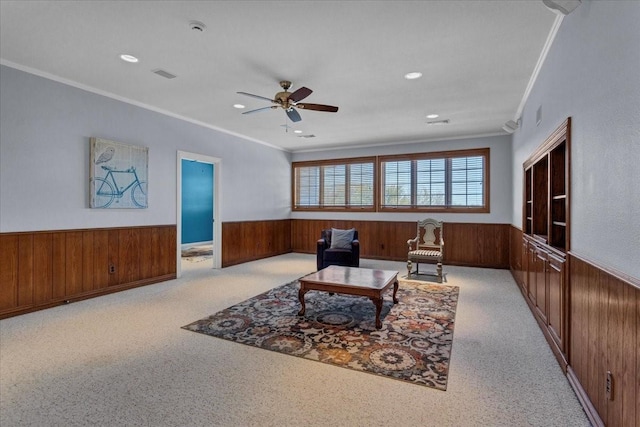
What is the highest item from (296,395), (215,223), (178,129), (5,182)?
(178,129)

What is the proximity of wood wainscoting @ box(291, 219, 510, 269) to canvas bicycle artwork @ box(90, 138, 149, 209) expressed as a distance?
4.33 meters

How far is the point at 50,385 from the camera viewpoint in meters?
2.19

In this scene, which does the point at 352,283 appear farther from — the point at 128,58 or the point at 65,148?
the point at 65,148

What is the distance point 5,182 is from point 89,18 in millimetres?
2149

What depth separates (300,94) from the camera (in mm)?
3564

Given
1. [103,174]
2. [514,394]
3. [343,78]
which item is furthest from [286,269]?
[514,394]

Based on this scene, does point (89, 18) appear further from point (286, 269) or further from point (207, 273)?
point (286, 269)

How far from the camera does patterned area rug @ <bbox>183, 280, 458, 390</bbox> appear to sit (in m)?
2.52

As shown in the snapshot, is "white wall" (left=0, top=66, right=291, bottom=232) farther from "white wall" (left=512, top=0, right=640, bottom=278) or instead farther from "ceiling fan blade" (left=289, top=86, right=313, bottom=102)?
"white wall" (left=512, top=0, right=640, bottom=278)

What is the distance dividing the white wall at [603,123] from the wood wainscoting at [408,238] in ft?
14.3

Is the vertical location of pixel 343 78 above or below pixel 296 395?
above

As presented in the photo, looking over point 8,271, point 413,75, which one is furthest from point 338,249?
point 8,271

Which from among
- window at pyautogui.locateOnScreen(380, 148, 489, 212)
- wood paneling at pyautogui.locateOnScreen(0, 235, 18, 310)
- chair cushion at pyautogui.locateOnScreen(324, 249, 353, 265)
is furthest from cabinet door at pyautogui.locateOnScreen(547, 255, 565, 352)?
wood paneling at pyautogui.locateOnScreen(0, 235, 18, 310)

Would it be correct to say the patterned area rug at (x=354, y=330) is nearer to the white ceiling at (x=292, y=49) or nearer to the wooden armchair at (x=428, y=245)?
the wooden armchair at (x=428, y=245)
